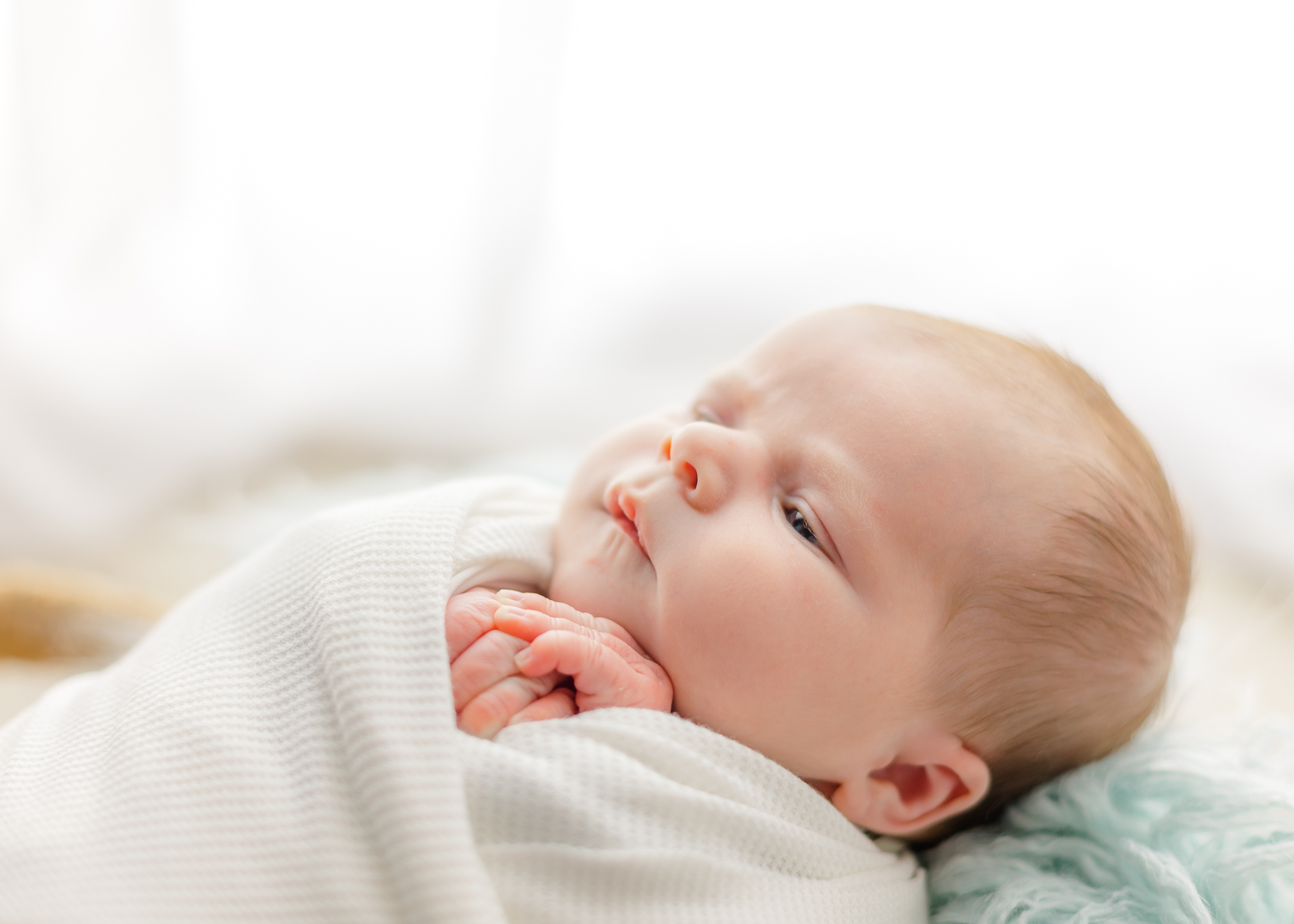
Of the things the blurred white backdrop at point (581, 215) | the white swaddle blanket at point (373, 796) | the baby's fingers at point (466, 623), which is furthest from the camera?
the blurred white backdrop at point (581, 215)

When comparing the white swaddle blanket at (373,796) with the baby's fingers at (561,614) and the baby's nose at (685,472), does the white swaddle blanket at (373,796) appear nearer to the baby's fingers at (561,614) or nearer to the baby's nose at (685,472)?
the baby's fingers at (561,614)

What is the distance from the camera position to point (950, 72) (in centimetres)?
152

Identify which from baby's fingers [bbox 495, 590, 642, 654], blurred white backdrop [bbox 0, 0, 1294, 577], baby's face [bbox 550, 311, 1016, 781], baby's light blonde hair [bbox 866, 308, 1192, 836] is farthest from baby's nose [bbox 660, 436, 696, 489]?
blurred white backdrop [bbox 0, 0, 1294, 577]

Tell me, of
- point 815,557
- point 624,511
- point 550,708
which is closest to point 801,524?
point 815,557

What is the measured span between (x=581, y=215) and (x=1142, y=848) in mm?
1211

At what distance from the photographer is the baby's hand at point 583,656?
86cm

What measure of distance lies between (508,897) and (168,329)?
118 cm

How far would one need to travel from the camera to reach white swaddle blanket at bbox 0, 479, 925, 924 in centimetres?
77

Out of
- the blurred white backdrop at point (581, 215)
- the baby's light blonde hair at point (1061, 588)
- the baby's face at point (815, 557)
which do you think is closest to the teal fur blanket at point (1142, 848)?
the baby's light blonde hair at point (1061, 588)

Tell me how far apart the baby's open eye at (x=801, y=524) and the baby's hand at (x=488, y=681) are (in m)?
0.25

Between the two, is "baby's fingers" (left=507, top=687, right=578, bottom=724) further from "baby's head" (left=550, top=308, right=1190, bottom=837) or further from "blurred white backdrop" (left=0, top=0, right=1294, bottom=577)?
"blurred white backdrop" (left=0, top=0, right=1294, bottom=577)

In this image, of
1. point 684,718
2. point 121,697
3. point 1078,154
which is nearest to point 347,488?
point 121,697

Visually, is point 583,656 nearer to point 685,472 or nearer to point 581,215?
point 685,472

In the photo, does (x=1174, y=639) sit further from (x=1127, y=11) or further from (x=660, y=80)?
(x=660, y=80)
